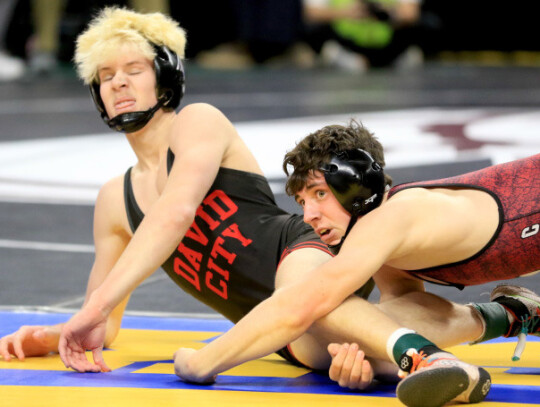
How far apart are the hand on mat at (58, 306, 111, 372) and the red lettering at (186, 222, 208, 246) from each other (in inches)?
16.7

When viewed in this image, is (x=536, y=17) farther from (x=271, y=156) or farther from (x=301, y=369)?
(x=301, y=369)

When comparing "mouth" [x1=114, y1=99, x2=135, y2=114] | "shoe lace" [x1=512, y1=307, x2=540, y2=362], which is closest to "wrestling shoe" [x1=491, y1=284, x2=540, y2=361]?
"shoe lace" [x1=512, y1=307, x2=540, y2=362]

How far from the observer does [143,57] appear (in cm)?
347

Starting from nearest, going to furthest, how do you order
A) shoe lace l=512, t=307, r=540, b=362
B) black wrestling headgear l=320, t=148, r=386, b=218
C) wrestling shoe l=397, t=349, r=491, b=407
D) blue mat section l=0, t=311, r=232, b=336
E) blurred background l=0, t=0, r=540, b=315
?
wrestling shoe l=397, t=349, r=491, b=407 < black wrestling headgear l=320, t=148, r=386, b=218 < shoe lace l=512, t=307, r=540, b=362 < blue mat section l=0, t=311, r=232, b=336 < blurred background l=0, t=0, r=540, b=315

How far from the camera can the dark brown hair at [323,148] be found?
285 cm

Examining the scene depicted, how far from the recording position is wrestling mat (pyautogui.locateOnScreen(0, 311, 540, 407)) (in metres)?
2.68

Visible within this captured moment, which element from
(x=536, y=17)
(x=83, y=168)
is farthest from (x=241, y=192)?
(x=536, y=17)

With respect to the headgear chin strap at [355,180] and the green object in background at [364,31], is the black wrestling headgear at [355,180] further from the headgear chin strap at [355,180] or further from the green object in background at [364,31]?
the green object in background at [364,31]

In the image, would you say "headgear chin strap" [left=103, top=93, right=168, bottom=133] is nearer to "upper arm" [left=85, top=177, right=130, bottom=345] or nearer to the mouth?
the mouth

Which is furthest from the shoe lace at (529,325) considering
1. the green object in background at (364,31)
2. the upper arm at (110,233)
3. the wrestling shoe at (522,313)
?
the green object in background at (364,31)

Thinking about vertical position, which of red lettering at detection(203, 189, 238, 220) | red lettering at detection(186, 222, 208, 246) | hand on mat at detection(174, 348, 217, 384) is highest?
red lettering at detection(203, 189, 238, 220)

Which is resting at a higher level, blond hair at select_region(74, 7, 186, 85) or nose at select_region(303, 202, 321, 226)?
blond hair at select_region(74, 7, 186, 85)

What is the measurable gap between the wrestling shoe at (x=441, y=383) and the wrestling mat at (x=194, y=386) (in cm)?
7

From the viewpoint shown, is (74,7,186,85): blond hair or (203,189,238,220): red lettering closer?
(203,189,238,220): red lettering
